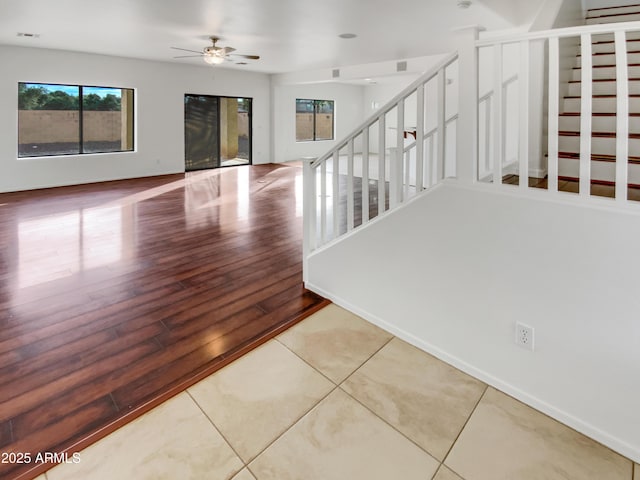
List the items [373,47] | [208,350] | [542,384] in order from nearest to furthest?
1. [542,384]
2. [208,350]
3. [373,47]

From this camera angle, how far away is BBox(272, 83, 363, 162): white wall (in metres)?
11.7

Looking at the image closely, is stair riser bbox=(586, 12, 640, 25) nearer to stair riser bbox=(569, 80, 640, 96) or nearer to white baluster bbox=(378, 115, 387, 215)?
stair riser bbox=(569, 80, 640, 96)

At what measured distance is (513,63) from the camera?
511 cm

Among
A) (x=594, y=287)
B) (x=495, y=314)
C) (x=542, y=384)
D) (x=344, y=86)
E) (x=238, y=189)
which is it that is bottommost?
(x=542, y=384)

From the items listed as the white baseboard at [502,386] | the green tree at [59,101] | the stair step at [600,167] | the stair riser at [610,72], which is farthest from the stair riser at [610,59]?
the green tree at [59,101]

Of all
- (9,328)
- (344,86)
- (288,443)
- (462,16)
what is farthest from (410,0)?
(344,86)

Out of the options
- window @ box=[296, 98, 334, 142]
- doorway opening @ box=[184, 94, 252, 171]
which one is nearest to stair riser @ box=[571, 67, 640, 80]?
doorway opening @ box=[184, 94, 252, 171]

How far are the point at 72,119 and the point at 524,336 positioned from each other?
902cm

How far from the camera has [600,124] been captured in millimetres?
3045

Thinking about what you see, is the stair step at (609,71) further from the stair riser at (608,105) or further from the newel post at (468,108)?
the newel post at (468,108)

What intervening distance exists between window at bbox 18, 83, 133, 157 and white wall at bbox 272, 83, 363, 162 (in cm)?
420

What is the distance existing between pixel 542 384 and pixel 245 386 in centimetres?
161

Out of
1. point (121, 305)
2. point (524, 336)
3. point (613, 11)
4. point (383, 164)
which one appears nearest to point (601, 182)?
point (524, 336)

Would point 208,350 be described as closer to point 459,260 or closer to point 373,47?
point 459,260
